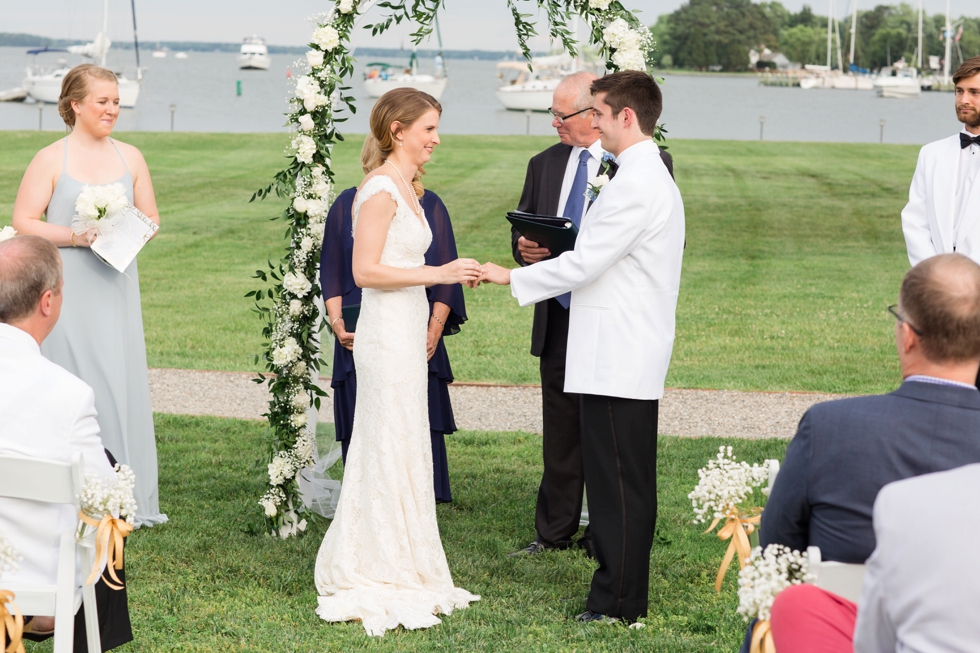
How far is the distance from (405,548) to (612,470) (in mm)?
1024

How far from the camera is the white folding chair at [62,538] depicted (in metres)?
3.12

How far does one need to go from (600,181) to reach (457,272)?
1.04 metres

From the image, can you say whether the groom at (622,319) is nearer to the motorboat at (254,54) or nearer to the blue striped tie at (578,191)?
the blue striped tie at (578,191)

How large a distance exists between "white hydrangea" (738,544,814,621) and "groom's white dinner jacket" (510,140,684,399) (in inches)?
68.8

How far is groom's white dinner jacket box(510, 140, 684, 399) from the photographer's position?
4.40 m

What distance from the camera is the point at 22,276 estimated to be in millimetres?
3443

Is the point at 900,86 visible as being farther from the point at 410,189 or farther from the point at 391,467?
the point at 391,467

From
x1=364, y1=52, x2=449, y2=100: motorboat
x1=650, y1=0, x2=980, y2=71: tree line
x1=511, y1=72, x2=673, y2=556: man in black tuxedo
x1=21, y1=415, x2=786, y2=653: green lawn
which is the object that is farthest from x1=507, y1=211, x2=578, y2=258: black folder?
x1=650, y1=0, x2=980, y2=71: tree line

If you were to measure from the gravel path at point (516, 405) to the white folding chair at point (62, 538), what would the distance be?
4874 mm

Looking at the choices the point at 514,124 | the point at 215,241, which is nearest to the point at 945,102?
the point at 514,124

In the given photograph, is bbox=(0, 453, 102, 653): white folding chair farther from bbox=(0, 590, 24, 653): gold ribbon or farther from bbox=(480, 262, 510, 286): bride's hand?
bbox=(480, 262, 510, 286): bride's hand

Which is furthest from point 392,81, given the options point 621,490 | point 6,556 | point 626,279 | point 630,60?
point 6,556

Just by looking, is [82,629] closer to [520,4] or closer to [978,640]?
[978,640]

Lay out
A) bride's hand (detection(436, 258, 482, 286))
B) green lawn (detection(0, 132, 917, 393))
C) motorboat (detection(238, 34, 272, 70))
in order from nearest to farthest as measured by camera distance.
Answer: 1. bride's hand (detection(436, 258, 482, 286))
2. green lawn (detection(0, 132, 917, 393))
3. motorboat (detection(238, 34, 272, 70))
